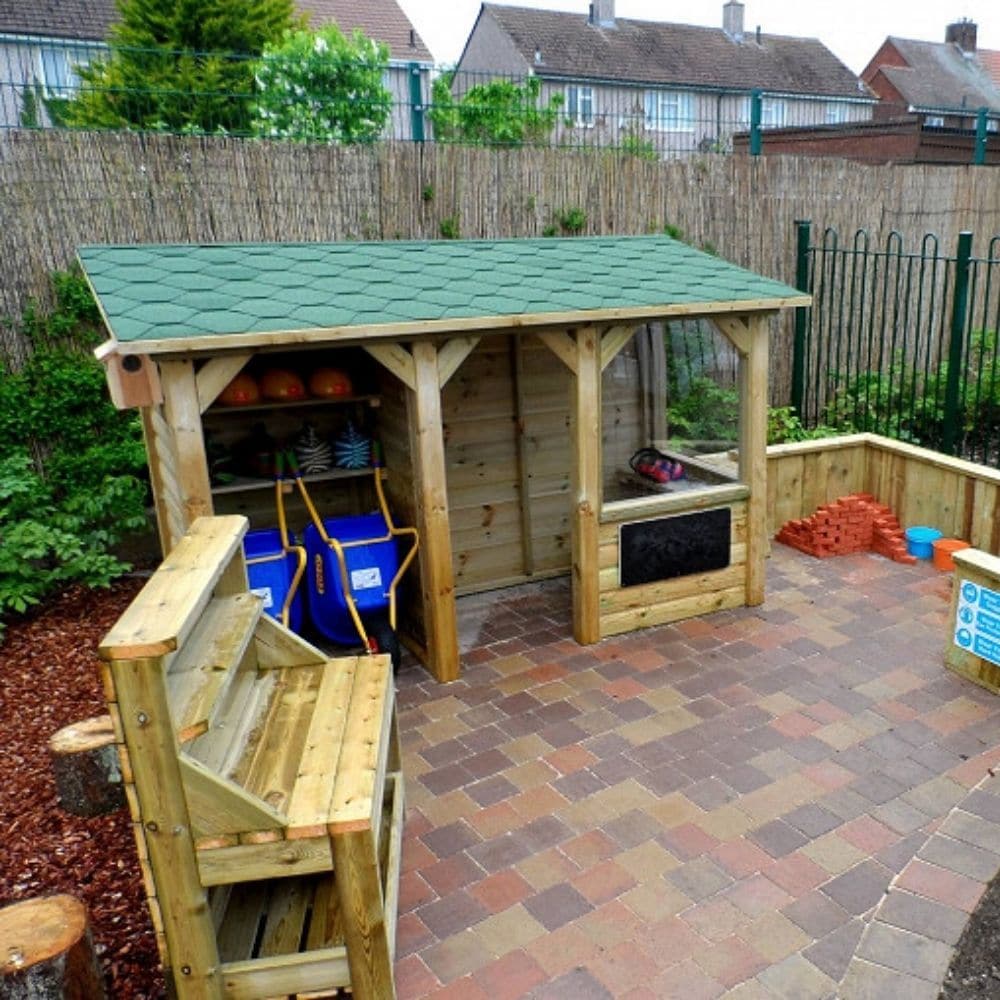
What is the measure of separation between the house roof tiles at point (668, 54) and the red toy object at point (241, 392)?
2403cm

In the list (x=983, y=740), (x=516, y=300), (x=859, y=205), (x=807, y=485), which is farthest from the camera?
(x=859, y=205)

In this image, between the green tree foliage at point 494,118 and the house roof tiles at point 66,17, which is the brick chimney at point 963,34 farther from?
the house roof tiles at point 66,17

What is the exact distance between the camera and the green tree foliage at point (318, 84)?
10.1m

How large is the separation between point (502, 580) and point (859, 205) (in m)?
5.87

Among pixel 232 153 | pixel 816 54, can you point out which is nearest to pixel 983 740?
pixel 232 153

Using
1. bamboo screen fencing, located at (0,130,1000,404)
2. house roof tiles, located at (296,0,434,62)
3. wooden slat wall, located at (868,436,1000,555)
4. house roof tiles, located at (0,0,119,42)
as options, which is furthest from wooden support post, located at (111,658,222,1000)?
house roof tiles, located at (296,0,434,62)

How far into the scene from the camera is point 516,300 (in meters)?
4.66

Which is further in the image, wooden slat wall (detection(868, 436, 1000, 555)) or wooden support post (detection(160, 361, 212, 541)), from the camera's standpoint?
wooden slat wall (detection(868, 436, 1000, 555))

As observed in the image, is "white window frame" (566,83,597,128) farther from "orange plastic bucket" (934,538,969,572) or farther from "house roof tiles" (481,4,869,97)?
"orange plastic bucket" (934,538,969,572)

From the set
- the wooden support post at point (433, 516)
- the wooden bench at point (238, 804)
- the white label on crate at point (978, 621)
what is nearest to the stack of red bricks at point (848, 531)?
the white label on crate at point (978, 621)

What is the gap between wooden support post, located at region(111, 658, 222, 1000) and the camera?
91.4 inches

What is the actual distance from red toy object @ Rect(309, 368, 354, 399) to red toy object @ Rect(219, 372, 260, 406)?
321 millimetres

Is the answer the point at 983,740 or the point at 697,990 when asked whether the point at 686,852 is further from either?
the point at 983,740

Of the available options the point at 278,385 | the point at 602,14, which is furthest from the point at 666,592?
the point at 602,14
